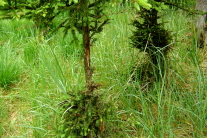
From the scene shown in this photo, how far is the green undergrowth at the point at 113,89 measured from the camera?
2.12m

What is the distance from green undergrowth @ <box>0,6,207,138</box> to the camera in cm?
212

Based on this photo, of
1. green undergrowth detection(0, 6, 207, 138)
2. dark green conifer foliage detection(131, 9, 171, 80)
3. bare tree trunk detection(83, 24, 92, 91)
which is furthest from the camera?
dark green conifer foliage detection(131, 9, 171, 80)

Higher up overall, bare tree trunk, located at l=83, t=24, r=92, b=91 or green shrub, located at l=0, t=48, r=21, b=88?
bare tree trunk, located at l=83, t=24, r=92, b=91

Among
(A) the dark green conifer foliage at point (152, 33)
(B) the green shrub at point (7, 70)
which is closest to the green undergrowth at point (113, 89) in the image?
(B) the green shrub at point (7, 70)

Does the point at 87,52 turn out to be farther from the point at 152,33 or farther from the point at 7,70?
the point at 7,70

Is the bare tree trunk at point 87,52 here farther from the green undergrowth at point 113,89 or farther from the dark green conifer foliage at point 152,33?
the dark green conifer foliage at point 152,33

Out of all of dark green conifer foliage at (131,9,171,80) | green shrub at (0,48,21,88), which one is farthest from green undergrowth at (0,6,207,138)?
dark green conifer foliage at (131,9,171,80)

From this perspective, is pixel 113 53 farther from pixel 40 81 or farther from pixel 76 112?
pixel 76 112

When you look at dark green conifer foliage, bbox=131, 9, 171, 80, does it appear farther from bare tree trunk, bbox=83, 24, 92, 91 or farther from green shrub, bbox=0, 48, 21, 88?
green shrub, bbox=0, 48, 21, 88

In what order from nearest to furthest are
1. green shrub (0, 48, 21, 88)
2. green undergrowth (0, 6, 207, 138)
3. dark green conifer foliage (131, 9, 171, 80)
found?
green undergrowth (0, 6, 207, 138) → dark green conifer foliage (131, 9, 171, 80) → green shrub (0, 48, 21, 88)

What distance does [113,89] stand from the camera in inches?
104

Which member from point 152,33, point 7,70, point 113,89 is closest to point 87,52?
point 113,89

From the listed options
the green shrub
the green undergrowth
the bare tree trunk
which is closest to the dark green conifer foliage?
the green undergrowth

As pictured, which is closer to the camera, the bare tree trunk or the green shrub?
the bare tree trunk
